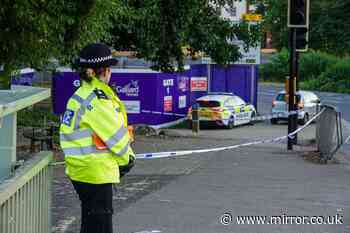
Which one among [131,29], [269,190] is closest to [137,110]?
[131,29]

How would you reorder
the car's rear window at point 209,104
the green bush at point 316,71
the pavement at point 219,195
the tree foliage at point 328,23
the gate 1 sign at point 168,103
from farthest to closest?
1. the green bush at point 316,71
2. the tree foliage at point 328,23
3. the car's rear window at point 209,104
4. the gate 1 sign at point 168,103
5. the pavement at point 219,195

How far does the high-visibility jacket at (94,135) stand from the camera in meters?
5.42

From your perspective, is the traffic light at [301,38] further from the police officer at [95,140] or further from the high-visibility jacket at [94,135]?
the high-visibility jacket at [94,135]

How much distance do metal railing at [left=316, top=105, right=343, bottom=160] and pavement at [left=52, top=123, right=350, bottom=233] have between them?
0.92 feet

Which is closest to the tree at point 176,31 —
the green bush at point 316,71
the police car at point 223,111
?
the police car at point 223,111

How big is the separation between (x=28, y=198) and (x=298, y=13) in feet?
44.7

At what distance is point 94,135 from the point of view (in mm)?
5453

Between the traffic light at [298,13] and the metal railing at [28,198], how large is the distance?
42.5 ft

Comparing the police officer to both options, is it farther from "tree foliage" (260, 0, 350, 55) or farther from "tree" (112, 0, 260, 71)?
"tree foliage" (260, 0, 350, 55)

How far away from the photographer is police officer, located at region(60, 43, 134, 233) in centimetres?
543

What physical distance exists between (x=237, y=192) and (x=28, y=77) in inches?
788

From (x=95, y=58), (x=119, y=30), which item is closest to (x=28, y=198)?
(x=95, y=58)

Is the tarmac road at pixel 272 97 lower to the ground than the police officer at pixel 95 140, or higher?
lower

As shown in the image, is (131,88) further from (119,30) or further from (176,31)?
(119,30)
